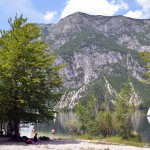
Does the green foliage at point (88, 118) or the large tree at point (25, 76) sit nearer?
the large tree at point (25, 76)

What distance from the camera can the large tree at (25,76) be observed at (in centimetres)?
3678

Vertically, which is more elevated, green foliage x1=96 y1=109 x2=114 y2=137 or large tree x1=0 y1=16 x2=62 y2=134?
large tree x1=0 y1=16 x2=62 y2=134

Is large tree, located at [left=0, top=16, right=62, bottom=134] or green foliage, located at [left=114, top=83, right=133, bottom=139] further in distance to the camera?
green foliage, located at [left=114, top=83, right=133, bottom=139]

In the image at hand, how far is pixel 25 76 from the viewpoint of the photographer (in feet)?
121

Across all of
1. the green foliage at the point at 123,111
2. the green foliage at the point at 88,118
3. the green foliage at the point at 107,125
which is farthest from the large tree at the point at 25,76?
the green foliage at the point at 88,118

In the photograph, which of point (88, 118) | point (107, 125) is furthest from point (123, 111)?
point (88, 118)

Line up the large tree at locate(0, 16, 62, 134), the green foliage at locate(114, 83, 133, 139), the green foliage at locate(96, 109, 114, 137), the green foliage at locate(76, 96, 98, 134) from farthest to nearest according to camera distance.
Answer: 1. the green foliage at locate(76, 96, 98, 134)
2. the green foliage at locate(96, 109, 114, 137)
3. the green foliage at locate(114, 83, 133, 139)
4. the large tree at locate(0, 16, 62, 134)

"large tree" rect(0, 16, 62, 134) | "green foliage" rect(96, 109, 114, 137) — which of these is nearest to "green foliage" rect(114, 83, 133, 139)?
"green foliage" rect(96, 109, 114, 137)

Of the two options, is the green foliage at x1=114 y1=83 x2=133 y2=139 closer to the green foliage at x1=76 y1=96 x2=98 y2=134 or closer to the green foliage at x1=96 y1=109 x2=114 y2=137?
the green foliage at x1=96 y1=109 x2=114 y2=137

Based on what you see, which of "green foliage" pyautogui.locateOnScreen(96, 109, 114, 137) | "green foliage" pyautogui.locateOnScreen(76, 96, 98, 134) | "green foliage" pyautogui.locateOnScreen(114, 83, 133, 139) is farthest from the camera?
"green foliage" pyautogui.locateOnScreen(76, 96, 98, 134)

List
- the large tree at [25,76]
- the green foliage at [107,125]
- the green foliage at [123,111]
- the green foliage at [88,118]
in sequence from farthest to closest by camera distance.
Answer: the green foliage at [88,118] → the green foliage at [107,125] → the green foliage at [123,111] → the large tree at [25,76]

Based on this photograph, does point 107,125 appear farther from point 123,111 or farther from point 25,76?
point 25,76

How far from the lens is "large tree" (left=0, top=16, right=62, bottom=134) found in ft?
121

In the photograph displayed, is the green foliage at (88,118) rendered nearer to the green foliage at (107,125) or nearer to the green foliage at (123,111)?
the green foliage at (107,125)
